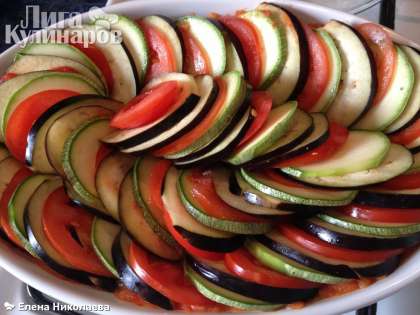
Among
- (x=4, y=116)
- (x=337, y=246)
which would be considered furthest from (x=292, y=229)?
(x=4, y=116)

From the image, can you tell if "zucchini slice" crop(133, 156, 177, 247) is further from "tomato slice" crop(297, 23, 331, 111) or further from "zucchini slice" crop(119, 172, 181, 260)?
"tomato slice" crop(297, 23, 331, 111)

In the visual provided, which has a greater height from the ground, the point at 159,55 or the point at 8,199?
the point at 159,55

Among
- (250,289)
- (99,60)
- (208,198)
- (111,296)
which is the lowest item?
(111,296)

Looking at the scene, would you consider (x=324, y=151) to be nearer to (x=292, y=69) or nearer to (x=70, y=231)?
(x=292, y=69)

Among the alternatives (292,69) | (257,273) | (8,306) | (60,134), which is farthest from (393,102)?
(8,306)

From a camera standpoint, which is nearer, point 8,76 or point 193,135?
point 193,135

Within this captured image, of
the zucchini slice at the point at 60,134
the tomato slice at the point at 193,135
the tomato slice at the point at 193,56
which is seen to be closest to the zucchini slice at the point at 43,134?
the zucchini slice at the point at 60,134
